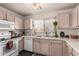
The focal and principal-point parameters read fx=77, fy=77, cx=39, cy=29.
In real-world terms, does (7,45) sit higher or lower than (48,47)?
higher

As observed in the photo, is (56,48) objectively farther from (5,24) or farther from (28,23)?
(5,24)

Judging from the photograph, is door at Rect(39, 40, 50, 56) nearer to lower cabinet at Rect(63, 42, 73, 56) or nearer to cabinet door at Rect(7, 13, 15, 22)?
lower cabinet at Rect(63, 42, 73, 56)

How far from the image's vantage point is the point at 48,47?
5.29 ft

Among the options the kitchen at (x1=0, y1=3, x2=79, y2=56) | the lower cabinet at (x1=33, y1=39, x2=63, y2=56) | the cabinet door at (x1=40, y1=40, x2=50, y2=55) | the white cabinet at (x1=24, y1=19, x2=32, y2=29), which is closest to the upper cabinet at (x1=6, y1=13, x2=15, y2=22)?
the kitchen at (x1=0, y1=3, x2=79, y2=56)

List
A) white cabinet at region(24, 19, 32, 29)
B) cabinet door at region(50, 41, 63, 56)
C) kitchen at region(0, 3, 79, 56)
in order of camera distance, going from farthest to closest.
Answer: cabinet door at region(50, 41, 63, 56), white cabinet at region(24, 19, 32, 29), kitchen at region(0, 3, 79, 56)

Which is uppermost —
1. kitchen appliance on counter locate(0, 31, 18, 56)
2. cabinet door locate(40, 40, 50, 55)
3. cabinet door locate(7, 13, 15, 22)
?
cabinet door locate(7, 13, 15, 22)

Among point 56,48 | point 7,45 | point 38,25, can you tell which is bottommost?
point 56,48

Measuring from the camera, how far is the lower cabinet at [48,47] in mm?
1525

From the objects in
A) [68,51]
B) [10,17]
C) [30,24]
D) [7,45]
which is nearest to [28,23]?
[30,24]

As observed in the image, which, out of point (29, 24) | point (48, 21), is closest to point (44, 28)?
point (48, 21)

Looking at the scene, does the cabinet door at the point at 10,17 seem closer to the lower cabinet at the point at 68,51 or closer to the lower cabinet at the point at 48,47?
the lower cabinet at the point at 48,47

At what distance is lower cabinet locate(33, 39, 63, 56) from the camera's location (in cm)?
153

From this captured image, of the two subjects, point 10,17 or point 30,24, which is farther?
point 30,24

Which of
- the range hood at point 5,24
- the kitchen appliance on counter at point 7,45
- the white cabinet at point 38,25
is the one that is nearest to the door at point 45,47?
the white cabinet at point 38,25
